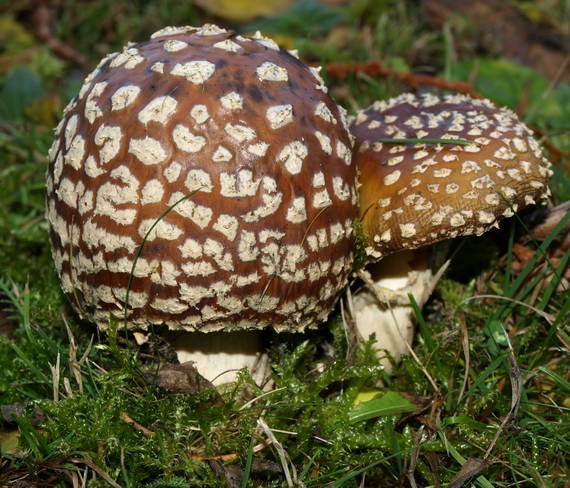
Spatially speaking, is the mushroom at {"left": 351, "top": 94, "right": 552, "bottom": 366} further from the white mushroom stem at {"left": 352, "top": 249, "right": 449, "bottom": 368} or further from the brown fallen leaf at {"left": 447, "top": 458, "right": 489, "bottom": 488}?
the brown fallen leaf at {"left": 447, "top": 458, "right": 489, "bottom": 488}

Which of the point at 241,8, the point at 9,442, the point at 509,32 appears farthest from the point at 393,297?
the point at 509,32

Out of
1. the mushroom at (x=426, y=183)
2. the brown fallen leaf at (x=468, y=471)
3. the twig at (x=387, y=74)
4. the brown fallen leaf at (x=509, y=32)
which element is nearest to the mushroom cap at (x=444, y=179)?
the mushroom at (x=426, y=183)

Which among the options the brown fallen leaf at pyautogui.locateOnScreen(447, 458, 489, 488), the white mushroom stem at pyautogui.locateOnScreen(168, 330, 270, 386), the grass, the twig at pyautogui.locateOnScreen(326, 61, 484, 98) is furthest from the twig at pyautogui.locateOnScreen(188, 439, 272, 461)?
the twig at pyautogui.locateOnScreen(326, 61, 484, 98)

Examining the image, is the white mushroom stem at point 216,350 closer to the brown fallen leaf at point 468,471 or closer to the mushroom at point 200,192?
the mushroom at point 200,192

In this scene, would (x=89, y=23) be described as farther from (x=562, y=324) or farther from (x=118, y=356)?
(x=562, y=324)

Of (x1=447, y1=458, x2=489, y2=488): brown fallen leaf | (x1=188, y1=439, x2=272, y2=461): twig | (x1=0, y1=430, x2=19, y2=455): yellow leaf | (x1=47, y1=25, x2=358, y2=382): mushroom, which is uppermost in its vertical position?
(x1=47, y1=25, x2=358, y2=382): mushroom

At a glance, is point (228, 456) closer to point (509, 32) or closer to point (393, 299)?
point (393, 299)
